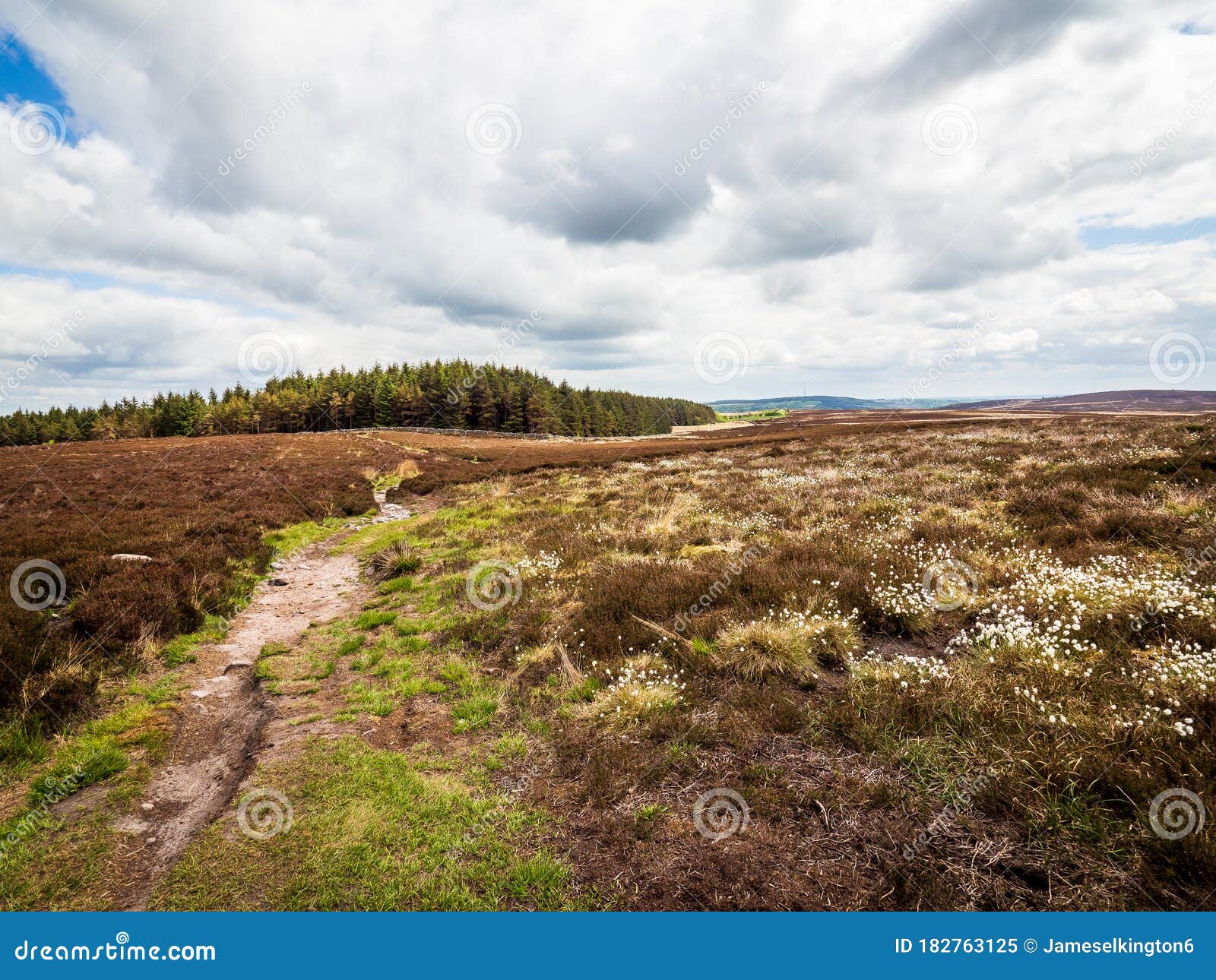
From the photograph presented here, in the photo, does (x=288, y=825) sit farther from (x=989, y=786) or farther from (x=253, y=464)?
(x=253, y=464)

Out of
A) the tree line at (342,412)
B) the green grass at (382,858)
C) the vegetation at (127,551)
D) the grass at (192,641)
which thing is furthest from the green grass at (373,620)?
the tree line at (342,412)

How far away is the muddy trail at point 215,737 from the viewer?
4.36 metres

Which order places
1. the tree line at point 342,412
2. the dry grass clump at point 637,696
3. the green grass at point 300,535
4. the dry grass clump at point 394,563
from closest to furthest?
the dry grass clump at point 637,696 < the dry grass clump at point 394,563 < the green grass at point 300,535 < the tree line at point 342,412

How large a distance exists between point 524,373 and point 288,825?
11620 cm

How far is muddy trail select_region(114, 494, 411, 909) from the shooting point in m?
4.36

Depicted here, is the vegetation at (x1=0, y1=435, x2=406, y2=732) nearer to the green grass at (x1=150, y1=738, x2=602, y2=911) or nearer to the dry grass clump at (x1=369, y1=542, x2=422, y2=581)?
the dry grass clump at (x1=369, y1=542, x2=422, y2=581)

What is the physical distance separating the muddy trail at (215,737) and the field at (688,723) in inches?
1.7

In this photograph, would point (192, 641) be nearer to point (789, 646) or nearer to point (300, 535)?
point (300, 535)

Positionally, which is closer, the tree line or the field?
the field

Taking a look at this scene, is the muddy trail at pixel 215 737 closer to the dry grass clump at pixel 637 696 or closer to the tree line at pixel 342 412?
the dry grass clump at pixel 637 696

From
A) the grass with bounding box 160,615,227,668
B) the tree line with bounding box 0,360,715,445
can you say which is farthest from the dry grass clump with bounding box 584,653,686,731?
the tree line with bounding box 0,360,715,445

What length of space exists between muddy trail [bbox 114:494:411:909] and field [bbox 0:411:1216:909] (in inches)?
1.7

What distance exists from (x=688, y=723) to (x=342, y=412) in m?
106

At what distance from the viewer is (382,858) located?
13.5ft
